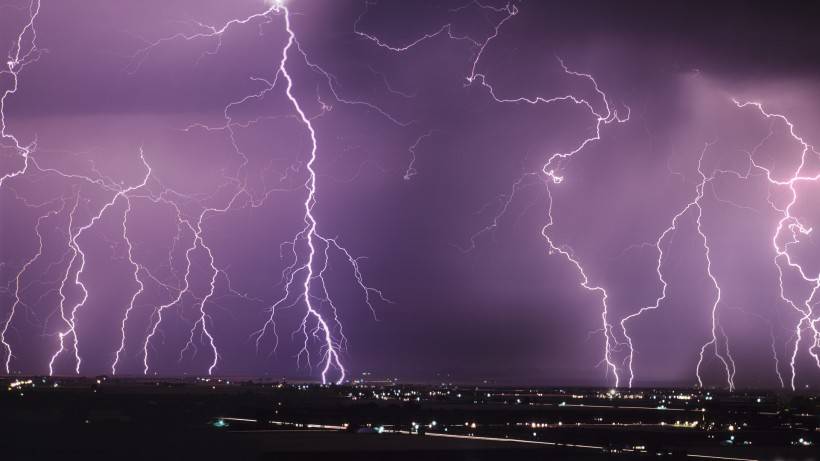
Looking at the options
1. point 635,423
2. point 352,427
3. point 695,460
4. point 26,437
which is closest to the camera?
point 695,460

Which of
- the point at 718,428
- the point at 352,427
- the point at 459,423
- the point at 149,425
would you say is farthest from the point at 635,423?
the point at 149,425

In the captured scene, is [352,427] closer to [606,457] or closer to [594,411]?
[606,457]

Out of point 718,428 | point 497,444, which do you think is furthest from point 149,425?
point 718,428

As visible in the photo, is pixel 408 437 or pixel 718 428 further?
pixel 718 428

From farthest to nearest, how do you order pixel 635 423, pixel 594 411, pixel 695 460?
pixel 594 411 < pixel 635 423 < pixel 695 460

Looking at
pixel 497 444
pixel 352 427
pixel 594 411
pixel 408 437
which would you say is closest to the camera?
pixel 497 444

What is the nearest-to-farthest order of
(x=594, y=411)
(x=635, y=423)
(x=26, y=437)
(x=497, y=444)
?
(x=26, y=437), (x=497, y=444), (x=635, y=423), (x=594, y=411)

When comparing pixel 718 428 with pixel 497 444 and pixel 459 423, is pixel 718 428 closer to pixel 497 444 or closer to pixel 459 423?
pixel 459 423

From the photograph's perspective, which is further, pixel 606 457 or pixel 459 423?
pixel 459 423
